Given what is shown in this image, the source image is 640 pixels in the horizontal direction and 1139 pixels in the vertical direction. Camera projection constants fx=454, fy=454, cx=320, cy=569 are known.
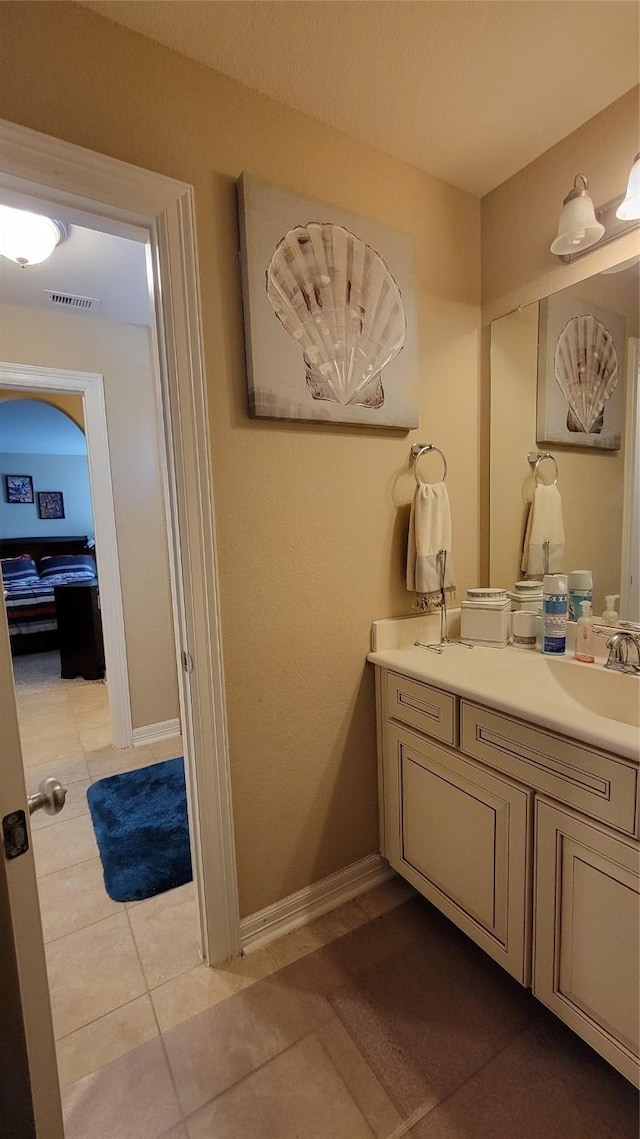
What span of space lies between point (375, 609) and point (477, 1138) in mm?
1234

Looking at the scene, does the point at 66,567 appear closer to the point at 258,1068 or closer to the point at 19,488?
the point at 19,488

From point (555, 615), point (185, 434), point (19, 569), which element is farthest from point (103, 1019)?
point (19, 569)

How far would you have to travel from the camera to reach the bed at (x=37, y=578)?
4.72 meters

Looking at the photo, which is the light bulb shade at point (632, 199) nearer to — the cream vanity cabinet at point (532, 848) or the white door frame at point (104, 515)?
the cream vanity cabinet at point (532, 848)

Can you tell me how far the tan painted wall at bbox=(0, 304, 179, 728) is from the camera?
95.7 inches

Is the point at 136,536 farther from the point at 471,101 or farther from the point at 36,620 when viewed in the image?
the point at 36,620

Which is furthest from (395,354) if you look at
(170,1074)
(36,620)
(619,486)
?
(36,620)

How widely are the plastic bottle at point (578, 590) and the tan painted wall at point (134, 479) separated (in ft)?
7.20

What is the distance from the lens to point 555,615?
4.77 ft

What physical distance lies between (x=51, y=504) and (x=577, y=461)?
278 inches

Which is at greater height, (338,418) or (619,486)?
(338,418)

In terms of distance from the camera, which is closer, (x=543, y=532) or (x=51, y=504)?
(x=543, y=532)

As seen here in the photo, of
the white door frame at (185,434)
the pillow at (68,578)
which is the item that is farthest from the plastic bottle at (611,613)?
the pillow at (68,578)

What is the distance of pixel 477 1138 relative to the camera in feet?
3.12
